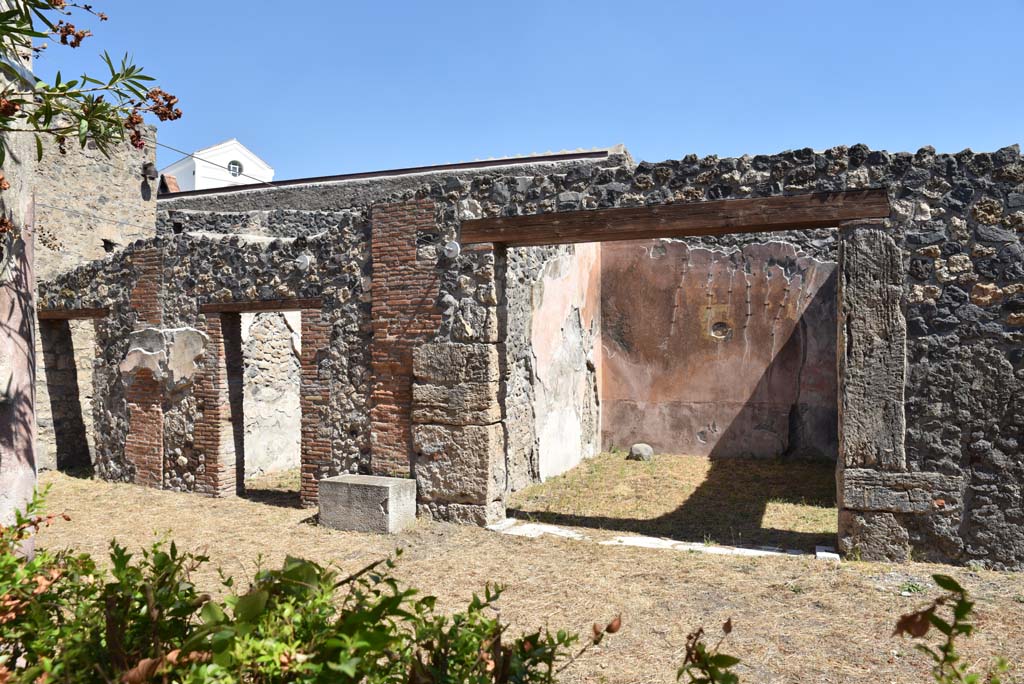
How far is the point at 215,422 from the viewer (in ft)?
26.4

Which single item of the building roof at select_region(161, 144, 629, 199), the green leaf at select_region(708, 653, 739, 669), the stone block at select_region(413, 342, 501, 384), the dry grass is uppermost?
the building roof at select_region(161, 144, 629, 199)

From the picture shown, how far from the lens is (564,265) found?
31.6 feet

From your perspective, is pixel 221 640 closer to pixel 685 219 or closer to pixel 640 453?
pixel 685 219

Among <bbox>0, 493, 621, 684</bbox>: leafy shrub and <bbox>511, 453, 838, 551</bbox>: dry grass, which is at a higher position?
<bbox>0, 493, 621, 684</bbox>: leafy shrub

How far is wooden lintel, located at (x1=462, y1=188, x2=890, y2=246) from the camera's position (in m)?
5.52

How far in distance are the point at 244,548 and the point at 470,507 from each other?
187 centimetres

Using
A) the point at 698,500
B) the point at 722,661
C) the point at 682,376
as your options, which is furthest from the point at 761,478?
the point at 722,661

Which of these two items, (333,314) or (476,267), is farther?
(333,314)

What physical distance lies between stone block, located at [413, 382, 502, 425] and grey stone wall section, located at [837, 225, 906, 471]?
280 centimetres

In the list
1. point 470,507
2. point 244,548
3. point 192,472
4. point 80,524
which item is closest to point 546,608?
A: point 470,507

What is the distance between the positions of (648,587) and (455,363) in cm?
257

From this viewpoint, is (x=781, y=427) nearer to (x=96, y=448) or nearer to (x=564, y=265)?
(x=564, y=265)

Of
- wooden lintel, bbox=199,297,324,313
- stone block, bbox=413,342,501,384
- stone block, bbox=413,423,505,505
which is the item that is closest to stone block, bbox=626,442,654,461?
stone block, bbox=413,423,505,505

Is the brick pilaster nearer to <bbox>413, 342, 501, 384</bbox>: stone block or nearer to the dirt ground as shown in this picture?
the dirt ground
